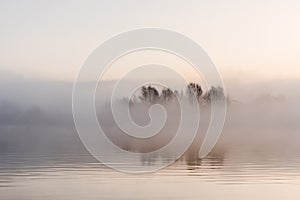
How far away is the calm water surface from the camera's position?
1716 centimetres

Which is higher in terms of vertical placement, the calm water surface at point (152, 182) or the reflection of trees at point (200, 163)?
the reflection of trees at point (200, 163)

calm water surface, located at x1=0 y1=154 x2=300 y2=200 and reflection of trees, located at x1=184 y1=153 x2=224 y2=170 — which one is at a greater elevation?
reflection of trees, located at x1=184 y1=153 x2=224 y2=170

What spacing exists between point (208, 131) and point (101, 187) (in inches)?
256

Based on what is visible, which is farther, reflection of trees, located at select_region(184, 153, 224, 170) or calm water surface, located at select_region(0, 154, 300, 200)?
reflection of trees, located at select_region(184, 153, 224, 170)

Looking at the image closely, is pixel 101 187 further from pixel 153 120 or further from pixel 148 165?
pixel 148 165

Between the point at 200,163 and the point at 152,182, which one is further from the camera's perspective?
the point at 200,163

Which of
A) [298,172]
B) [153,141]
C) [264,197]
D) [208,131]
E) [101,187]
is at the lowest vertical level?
[264,197]

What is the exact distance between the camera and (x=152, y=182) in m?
20.2

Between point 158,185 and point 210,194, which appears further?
point 158,185

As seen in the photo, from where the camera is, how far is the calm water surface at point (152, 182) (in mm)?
17156

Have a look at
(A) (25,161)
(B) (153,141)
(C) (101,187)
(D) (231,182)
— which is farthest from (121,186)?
(B) (153,141)

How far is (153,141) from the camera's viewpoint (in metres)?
47.3

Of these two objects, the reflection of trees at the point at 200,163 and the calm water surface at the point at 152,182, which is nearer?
the calm water surface at the point at 152,182

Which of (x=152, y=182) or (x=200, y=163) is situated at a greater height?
(x=200, y=163)
